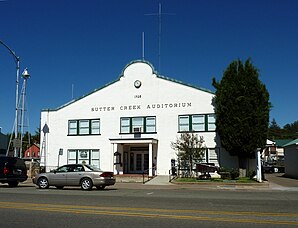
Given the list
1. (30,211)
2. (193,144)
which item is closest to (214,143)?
(193,144)

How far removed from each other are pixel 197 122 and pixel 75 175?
1451cm

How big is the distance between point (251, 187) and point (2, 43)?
19.5 metres

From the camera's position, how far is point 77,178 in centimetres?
2058

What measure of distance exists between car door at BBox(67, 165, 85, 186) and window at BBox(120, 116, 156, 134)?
13150 millimetres

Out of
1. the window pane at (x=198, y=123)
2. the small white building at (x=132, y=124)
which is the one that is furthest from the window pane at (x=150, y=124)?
the window pane at (x=198, y=123)

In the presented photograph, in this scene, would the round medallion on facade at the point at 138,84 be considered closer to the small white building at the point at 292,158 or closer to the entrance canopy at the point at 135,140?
the entrance canopy at the point at 135,140

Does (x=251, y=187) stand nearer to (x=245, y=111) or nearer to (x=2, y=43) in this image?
(x=245, y=111)

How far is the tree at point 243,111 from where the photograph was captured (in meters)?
28.4

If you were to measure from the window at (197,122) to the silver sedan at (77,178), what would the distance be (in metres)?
12.8

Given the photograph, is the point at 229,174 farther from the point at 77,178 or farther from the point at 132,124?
the point at 77,178

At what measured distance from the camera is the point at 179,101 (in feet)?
108

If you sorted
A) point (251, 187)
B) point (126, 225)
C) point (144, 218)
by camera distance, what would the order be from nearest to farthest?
point (126, 225)
point (144, 218)
point (251, 187)

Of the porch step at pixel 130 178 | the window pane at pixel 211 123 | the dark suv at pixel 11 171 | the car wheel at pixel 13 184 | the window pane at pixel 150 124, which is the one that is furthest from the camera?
the window pane at pixel 150 124

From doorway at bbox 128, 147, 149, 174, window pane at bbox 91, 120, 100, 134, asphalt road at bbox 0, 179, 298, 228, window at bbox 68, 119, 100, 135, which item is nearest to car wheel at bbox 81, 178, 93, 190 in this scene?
asphalt road at bbox 0, 179, 298, 228
